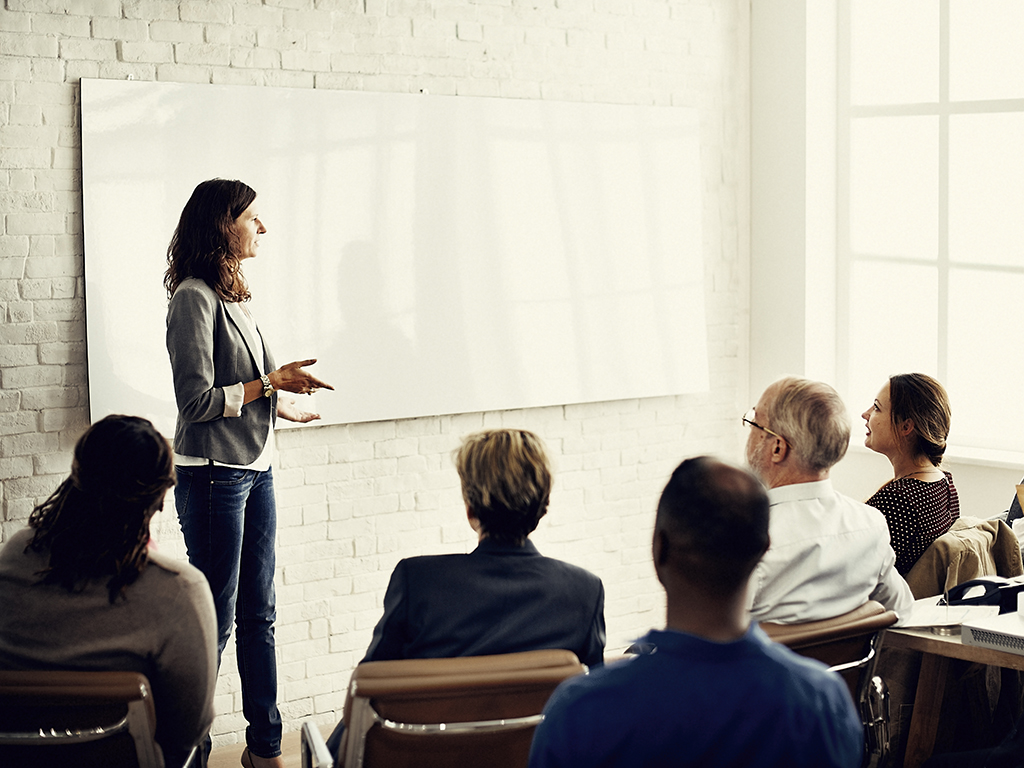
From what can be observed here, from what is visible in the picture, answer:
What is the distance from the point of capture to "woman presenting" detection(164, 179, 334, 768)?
9.76ft

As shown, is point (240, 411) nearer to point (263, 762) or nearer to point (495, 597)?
point (263, 762)

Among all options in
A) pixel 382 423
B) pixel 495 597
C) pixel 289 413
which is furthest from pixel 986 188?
pixel 495 597

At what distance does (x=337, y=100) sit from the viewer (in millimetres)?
3830

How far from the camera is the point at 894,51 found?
487 cm

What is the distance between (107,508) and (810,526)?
4.70ft

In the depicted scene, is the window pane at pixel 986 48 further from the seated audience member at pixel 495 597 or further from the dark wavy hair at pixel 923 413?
the seated audience member at pixel 495 597

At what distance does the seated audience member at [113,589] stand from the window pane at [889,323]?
148 inches

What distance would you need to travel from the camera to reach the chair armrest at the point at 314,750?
1.90 metres

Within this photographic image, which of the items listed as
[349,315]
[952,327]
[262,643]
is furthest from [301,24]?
[952,327]

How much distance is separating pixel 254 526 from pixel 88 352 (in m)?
0.78

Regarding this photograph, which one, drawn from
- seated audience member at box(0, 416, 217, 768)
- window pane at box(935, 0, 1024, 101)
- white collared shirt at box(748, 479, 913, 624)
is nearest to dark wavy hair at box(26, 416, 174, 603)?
seated audience member at box(0, 416, 217, 768)

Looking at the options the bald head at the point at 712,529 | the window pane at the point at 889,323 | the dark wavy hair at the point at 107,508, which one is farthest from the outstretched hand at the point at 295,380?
the window pane at the point at 889,323

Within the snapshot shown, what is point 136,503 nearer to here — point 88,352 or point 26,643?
point 26,643

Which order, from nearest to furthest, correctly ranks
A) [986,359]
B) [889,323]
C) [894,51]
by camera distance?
[986,359]
[894,51]
[889,323]
